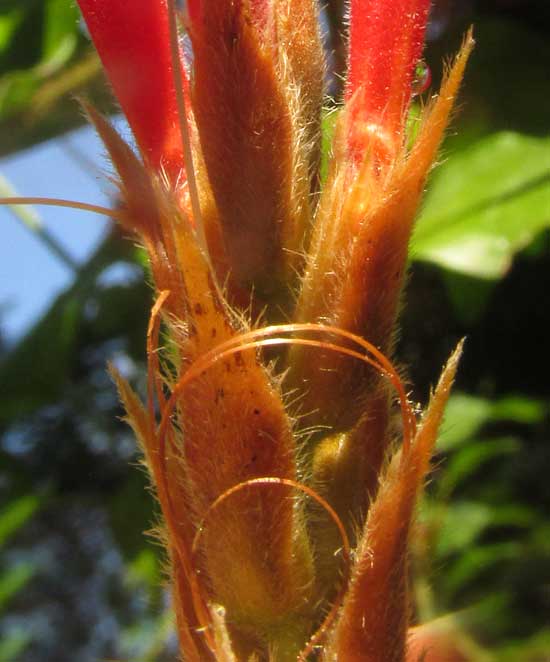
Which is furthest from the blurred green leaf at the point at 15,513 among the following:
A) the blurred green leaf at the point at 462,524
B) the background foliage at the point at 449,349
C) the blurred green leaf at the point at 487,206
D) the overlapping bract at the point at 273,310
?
the overlapping bract at the point at 273,310

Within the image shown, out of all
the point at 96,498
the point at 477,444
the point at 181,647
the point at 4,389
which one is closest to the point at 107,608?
the point at 96,498

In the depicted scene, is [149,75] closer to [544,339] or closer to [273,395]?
[273,395]

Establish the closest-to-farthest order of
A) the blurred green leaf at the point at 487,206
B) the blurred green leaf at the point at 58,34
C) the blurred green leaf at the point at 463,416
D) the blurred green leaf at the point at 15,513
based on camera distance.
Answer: the blurred green leaf at the point at 487,206 < the blurred green leaf at the point at 463,416 < the blurred green leaf at the point at 58,34 < the blurred green leaf at the point at 15,513

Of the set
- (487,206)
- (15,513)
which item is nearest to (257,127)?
(487,206)

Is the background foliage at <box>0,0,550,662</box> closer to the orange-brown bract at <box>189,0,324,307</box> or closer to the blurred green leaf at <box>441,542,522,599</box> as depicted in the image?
the blurred green leaf at <box>441,542,522,599</box>

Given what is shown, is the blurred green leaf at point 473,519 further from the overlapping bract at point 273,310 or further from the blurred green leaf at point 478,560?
the overlapping bract at point 273,310
